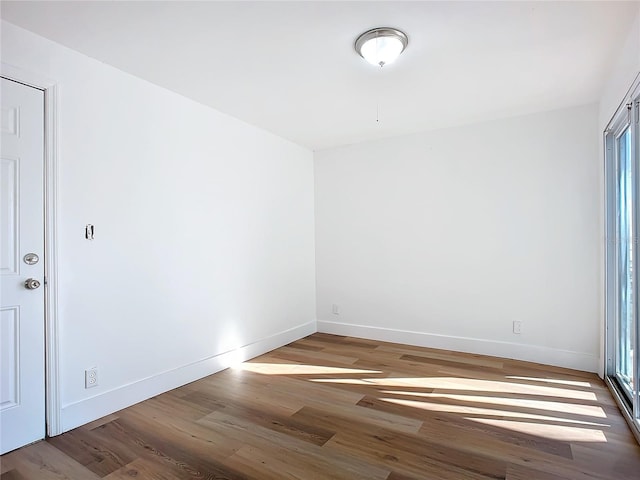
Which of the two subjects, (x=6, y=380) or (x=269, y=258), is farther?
(x=269, y=258)

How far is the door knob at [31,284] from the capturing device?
2.25 meters

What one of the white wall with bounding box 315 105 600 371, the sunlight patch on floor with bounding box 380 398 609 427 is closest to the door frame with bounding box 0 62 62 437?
the sunlight patch on floor with bounding box 380 398 609 427

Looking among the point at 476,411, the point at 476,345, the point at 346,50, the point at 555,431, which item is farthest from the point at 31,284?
the point at 476,345

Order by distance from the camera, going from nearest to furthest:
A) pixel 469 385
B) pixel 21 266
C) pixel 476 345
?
pixel 21 266 < pixel 469 385 < pixel 476 345

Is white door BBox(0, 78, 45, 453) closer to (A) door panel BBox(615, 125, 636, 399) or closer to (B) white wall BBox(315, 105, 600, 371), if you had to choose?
(B) white wall BBox(315, 105, 600, 371)

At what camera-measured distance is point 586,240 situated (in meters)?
3.41

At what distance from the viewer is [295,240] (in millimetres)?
4711

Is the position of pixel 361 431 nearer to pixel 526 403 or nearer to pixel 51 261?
pixel 526 403

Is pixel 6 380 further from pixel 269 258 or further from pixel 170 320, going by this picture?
pixel 269 258

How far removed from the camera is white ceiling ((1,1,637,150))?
203cm

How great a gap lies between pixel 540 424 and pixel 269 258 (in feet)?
9.64

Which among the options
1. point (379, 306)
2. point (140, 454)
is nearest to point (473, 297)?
point (379, 306)

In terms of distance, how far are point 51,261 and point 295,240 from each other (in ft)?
9.08

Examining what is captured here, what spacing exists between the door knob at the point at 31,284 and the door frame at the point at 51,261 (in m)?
0.05
